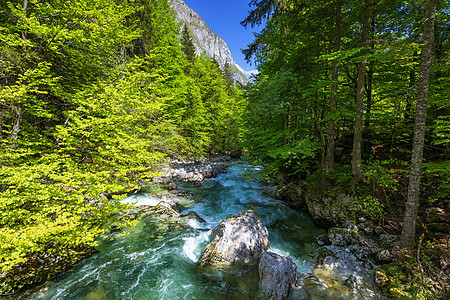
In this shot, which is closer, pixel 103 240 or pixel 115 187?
pixel 115 187

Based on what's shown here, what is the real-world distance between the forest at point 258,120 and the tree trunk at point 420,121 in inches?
1.1

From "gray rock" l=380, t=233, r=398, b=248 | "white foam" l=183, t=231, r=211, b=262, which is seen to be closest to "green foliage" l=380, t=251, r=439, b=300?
"gray rock" l=380, t=233, r=398, b=248

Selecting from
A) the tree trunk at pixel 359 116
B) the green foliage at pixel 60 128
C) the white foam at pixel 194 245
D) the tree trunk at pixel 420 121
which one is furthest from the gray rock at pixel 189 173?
the tree trunk at pixel 420 121

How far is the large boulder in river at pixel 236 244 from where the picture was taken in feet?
18.9

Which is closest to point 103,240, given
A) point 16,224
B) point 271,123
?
point 16,224

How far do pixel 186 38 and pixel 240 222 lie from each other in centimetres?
2929

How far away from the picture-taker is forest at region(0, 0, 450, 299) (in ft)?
14.2

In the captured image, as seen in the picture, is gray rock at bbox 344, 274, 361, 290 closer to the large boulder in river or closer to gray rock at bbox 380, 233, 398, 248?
gray rock at bbox 380, 233, 398, 248

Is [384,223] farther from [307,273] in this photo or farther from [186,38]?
[186,38]

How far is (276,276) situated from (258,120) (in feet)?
23.5

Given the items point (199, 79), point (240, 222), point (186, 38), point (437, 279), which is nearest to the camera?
point (437, 279)

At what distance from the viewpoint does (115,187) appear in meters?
4.96

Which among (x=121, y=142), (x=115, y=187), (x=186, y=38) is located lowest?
(x=115, y=187)

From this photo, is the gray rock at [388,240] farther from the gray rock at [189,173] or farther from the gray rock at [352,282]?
the gray rock at [189,173]
